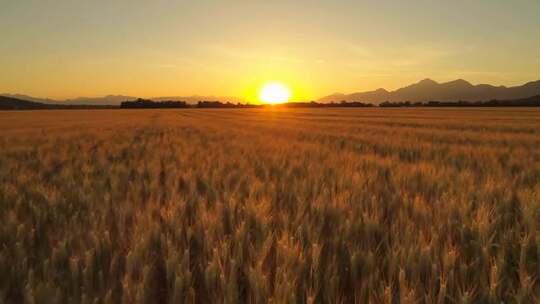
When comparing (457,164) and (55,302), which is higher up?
(55,302)

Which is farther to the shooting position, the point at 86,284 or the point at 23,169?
the point at 23,169

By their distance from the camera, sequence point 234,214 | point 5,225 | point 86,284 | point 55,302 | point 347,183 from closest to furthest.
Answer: point 55,302 < point 86,284 < point 5,225 < point 234,214 < point 347,183

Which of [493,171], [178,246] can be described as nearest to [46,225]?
[178,246]

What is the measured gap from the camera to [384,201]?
275 centimetres

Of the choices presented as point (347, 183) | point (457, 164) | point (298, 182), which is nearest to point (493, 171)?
point (457, 164)

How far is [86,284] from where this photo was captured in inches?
54.9

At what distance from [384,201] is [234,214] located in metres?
1.13

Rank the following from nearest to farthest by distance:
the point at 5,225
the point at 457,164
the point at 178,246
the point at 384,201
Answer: the point at 178,246, the point at 5,225, the point at 384,201, the point at 457,164

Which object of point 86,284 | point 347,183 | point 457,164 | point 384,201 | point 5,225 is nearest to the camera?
point 86,284

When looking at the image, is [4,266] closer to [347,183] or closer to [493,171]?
[347,183]

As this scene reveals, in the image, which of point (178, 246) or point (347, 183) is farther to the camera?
point (347, 183)

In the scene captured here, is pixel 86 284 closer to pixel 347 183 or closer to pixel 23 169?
pixel 347 183

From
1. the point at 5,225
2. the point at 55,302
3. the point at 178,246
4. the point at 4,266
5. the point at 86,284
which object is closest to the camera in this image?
the point at 55,302

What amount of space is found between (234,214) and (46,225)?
3.53 ft
